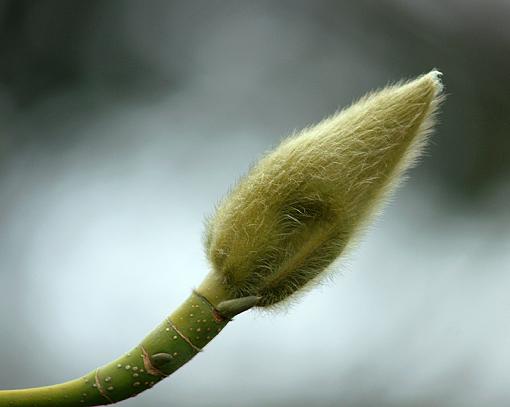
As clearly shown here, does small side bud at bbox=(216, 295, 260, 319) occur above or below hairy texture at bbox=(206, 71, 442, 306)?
below

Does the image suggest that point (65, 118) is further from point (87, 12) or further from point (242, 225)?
point (242, 225)

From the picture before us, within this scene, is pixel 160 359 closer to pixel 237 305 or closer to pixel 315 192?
pixel 237 305

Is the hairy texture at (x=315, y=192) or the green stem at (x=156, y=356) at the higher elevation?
the hairy texture at (x=315, y=192)

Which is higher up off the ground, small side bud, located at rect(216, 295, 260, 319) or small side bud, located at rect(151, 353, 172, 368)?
small side bud, located at rect(216, 295, 260, 319)

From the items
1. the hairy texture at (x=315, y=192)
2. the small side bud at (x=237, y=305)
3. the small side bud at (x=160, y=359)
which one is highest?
the hairy texture at (x=315, y=192)

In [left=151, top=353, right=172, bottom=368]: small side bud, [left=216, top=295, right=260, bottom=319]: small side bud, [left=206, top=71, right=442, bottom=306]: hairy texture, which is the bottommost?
[left=151, top=353, right=172, bottom=368]: small side bud
